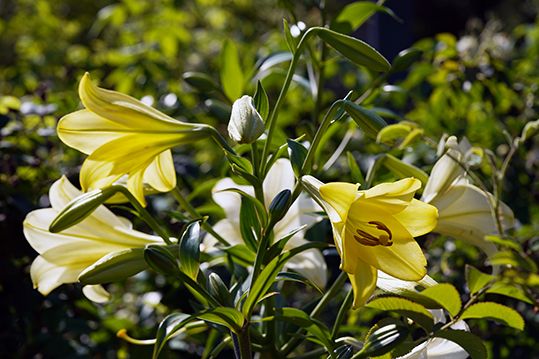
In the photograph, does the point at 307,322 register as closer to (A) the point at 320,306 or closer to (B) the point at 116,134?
(A) the point at 320,306

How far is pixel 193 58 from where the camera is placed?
3.86 metres

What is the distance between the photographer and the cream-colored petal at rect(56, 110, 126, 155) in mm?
870

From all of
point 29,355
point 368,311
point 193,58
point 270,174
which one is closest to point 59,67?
point 193,58

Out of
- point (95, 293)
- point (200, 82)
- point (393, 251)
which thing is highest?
point (393, 251)

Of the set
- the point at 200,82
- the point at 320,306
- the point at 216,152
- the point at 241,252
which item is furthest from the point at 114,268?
the point at 216,152

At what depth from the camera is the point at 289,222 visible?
111 cm

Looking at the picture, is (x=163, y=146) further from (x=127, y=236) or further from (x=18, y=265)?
(x=18, y=265)

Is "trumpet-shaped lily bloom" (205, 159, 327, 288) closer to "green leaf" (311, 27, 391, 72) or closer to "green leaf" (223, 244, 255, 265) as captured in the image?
"green leaf" (223, 244, 255, 265)

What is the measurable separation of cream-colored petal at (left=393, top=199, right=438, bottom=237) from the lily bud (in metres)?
Result: 0.16

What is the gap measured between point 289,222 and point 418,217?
332 mm

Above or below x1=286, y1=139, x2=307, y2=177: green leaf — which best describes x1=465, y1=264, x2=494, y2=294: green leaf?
below

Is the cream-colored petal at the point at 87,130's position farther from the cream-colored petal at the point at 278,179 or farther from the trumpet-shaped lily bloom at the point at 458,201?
the trumpet-shaped lily bloom at the point at 458,201

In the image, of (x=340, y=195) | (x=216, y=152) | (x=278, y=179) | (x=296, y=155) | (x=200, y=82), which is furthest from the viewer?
(x=216, y=152)

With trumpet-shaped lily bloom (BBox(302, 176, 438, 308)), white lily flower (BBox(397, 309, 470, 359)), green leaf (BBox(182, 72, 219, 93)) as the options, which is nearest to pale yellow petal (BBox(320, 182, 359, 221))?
trumpet-shaped lily bloom (BBox(302, 176, 438, 308))
